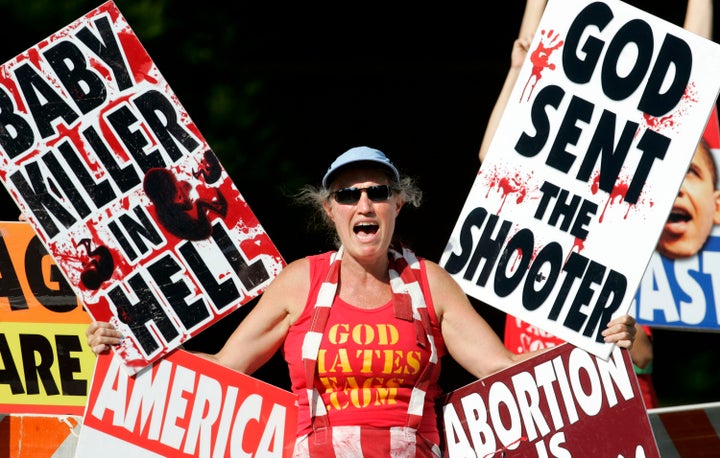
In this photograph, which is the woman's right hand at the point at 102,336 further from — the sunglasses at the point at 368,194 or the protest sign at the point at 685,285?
the protest sign at the point at 685,285

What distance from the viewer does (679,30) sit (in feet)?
11.8

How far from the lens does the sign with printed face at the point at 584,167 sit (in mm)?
3580

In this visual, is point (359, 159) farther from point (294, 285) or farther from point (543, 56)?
point (543, 56)

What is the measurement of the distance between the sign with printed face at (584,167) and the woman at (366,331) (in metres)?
0.15

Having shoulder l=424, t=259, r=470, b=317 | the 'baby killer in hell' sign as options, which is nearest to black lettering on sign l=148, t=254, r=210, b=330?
the 'baby killer in hell' sign

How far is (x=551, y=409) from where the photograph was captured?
3578 millimetres

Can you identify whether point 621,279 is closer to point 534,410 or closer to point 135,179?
point 534,410

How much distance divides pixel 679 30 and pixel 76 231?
6.16ft

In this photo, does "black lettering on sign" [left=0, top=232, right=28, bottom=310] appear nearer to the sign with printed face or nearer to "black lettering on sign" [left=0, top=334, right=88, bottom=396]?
"black lettering on sign" [left=0, top=334, right=88, bottom=396]

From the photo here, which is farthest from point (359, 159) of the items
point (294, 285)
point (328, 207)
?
point (294, 285)

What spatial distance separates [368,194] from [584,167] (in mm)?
680

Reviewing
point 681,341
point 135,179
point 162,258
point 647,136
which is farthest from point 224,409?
point 681,341

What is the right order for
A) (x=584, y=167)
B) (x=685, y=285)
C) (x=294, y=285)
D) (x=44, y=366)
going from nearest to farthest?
(x=294, y=285) → (x=584, y=167) → (x=44, y=366) → (x=685, y=285)

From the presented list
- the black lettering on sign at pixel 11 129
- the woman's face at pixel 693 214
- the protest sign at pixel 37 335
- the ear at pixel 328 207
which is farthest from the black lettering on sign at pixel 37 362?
the woman's face at pixel 693 214
